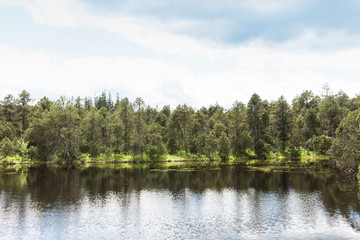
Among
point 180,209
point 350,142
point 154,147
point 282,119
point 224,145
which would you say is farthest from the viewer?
point 282,119

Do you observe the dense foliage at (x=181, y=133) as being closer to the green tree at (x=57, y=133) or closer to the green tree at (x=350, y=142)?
the green tree at (x=57, y=133)

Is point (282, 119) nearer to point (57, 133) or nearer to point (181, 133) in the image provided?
point (181, 133)

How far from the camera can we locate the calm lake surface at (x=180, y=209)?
105 ft

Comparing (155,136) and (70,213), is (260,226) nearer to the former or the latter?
(70,213)

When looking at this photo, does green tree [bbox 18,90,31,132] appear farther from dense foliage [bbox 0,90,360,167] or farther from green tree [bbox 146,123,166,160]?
green tree [bbox 146,123,166,160]

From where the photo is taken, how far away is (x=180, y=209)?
41.9 m

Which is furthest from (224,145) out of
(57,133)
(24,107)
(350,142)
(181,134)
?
(24,107)

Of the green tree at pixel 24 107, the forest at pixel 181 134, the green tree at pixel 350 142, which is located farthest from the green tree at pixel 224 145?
the green tree at pixel 24 107

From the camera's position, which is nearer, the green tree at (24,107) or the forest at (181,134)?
the forest at (181,134)

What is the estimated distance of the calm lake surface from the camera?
32062 millimetres

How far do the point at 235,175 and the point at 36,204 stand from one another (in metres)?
52.2

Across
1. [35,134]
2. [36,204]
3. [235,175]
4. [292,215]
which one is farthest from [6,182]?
[292,215]

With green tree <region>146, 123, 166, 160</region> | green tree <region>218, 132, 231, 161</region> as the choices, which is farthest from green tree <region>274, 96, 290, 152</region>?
green tree <region>146, 123, 166, 160</region>

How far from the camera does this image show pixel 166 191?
5538cm
